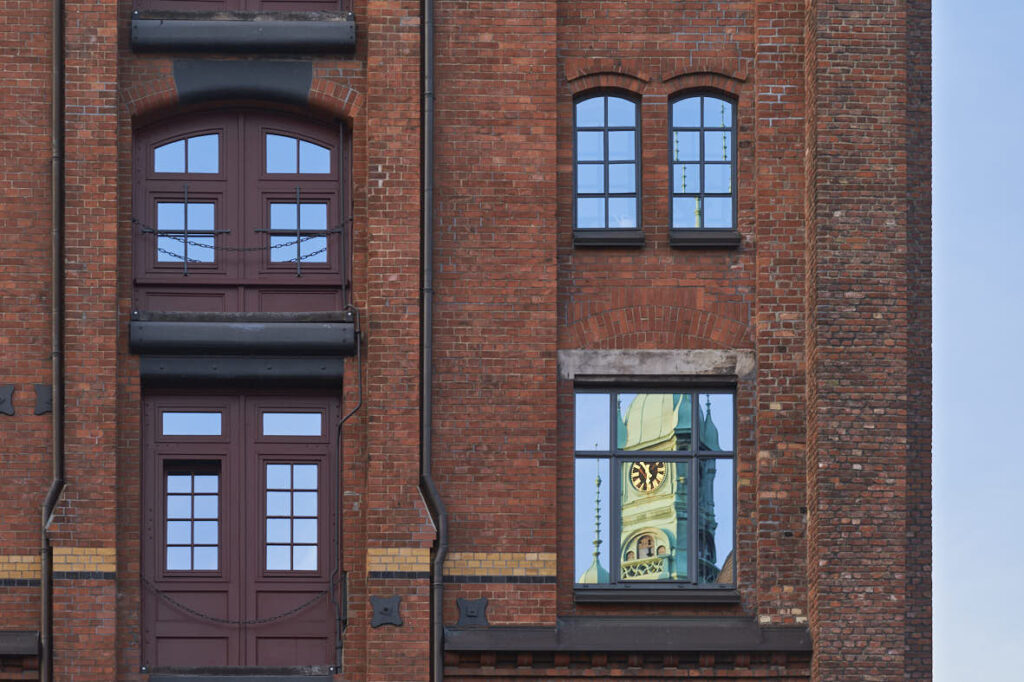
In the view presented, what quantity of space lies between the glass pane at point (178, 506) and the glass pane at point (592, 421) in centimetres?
440

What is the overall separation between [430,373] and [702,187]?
387 centimetres

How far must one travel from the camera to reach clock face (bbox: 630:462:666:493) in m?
23.7

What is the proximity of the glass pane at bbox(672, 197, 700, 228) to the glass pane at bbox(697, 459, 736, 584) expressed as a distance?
274cm

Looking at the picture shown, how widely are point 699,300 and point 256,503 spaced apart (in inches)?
216

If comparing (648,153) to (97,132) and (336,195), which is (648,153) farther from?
(97,132)

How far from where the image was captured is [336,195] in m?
24.1

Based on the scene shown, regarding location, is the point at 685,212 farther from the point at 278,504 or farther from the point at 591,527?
the point at 278,504

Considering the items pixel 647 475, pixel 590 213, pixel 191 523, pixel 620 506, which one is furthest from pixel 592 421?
pixel 191 523

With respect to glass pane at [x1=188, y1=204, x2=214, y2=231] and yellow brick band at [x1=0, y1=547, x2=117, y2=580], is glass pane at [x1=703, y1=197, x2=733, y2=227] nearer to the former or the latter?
glass pane at [x1=188, y1=204, x2=214, y2=231]

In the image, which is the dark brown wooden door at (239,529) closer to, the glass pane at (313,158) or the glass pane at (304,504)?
the glass pane at (304,504)

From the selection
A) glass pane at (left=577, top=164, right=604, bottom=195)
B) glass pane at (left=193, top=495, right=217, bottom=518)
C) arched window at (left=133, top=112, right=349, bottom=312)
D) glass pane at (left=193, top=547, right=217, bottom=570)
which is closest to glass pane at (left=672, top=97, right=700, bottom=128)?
glass pane at (left=577, top=164, right=604, bottom=195)

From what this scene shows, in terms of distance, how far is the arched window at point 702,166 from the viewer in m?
24.2

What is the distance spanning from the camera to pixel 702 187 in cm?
2427

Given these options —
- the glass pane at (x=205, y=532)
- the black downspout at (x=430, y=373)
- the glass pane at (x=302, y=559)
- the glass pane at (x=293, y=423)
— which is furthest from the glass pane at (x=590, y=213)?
the glass pane at (x=205, y=532)
